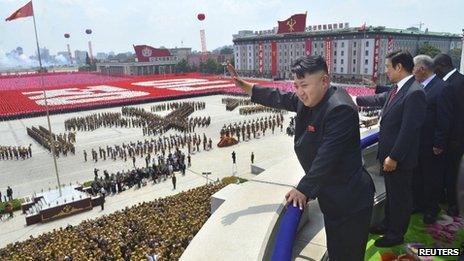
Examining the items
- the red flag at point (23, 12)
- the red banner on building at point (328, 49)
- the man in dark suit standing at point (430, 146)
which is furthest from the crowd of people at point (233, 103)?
the man in dark suit standing at point (430, 146)

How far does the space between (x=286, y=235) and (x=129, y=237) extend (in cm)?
645

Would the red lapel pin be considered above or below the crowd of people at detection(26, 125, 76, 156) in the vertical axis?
above

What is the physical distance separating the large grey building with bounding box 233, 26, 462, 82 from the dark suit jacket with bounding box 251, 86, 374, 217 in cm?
4522

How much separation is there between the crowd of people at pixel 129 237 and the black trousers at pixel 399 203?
13.3ft

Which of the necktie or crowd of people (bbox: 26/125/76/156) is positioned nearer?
the necktie

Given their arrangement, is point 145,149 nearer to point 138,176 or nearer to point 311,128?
point 138,176

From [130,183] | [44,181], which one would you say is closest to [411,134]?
[130,183]

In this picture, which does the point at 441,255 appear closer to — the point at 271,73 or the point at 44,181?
the point at 44,181

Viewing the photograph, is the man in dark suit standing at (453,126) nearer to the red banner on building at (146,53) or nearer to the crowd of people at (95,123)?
the crowd of people at (95,123)

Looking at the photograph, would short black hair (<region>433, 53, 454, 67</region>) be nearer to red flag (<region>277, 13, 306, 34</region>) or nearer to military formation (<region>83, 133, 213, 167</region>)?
military formation (<region>83, 133, 213, 167</region>)

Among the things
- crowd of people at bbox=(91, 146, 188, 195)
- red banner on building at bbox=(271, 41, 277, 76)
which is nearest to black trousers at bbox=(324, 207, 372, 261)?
crowd of people at bbox=(91, 146, 188, 195)

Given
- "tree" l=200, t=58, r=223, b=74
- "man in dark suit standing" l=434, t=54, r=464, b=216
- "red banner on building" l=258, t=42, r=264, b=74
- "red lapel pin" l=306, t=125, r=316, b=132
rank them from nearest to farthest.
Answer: "red lapel pin" l=306, t=125, r=316, b=132 < "man in dark suit standing" l=434, t=54, r=464, b=216 < "red banner on building" l=258, t=42, r=264, b=74 < "tree" l=200, t=58, r=223, b=74

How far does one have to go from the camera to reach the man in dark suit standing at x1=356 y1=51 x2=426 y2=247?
284 cm

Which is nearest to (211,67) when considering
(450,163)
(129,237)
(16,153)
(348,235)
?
(16,153)
